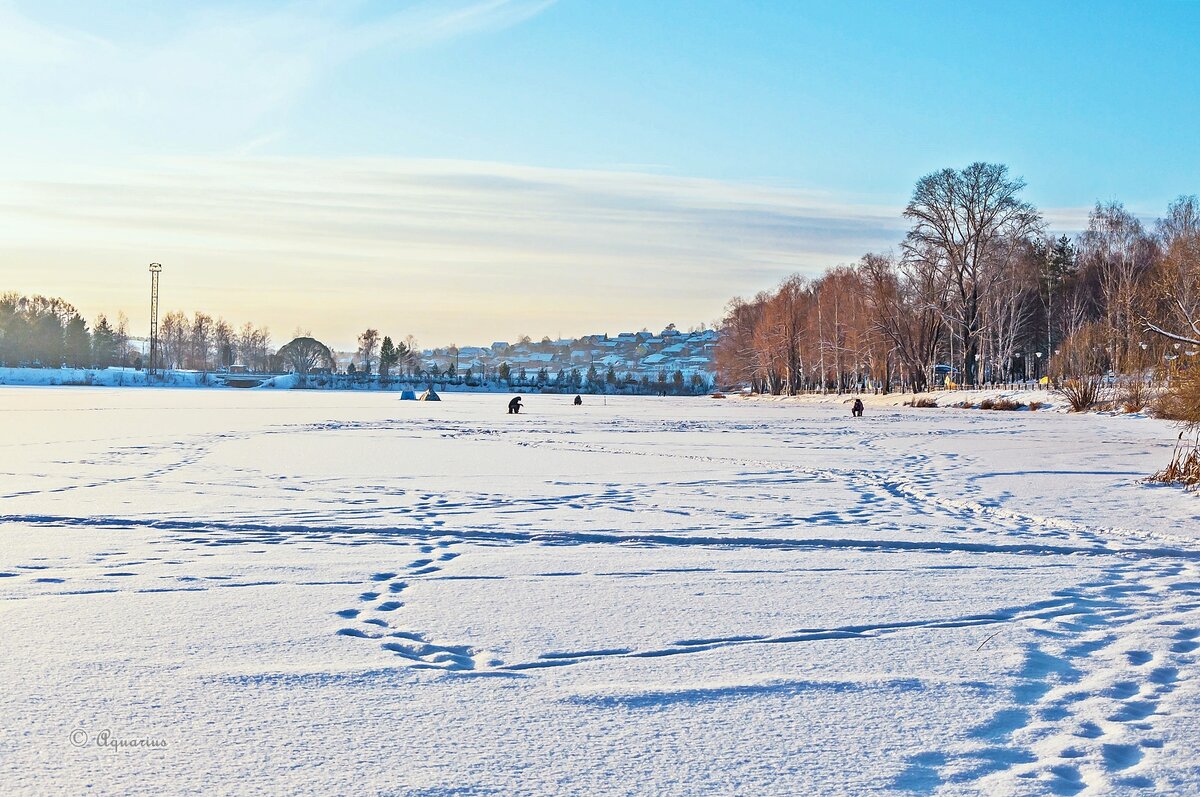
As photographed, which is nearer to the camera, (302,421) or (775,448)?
(775,448)

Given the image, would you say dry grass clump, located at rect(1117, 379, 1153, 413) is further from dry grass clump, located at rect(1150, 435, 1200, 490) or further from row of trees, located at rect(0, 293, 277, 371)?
row of trees, located at rect(0, 293, 277, 371)

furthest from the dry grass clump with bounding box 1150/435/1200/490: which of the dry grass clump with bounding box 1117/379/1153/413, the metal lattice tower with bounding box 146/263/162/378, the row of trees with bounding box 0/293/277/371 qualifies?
the row of trees with bounding box 0/293/277/371

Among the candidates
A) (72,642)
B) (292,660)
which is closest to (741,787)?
(292,660)

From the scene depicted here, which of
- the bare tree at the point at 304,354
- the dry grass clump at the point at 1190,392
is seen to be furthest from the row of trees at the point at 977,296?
the bare tree at the point at 304,354

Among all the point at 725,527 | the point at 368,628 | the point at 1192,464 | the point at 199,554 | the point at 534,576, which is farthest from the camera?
the point at 1192,464

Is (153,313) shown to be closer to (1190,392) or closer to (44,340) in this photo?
(44,340)

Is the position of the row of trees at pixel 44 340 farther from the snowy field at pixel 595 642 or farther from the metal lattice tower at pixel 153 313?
the snowy field at pixel 595 642

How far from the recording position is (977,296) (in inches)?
2157

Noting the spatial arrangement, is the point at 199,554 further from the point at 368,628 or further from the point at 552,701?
the point at 552,701

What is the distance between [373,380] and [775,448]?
118147 mm

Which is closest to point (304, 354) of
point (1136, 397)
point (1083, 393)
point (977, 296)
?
point (977, 296)

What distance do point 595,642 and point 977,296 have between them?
54.5 m

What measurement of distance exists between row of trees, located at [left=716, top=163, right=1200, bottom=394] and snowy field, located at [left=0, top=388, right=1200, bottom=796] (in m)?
33.8

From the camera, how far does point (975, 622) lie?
16.7ft
